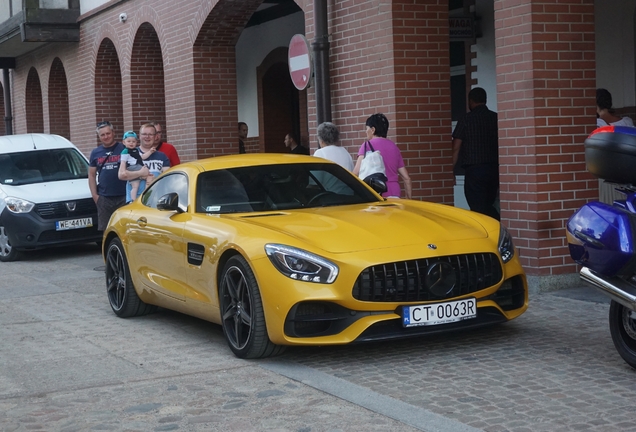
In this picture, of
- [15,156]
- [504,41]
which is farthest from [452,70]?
[15,156]

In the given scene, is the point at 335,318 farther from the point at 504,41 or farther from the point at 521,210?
the point at 504,41

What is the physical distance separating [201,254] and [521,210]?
326cm

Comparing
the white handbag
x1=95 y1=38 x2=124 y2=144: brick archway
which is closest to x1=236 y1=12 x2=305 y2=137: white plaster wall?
x1=95 y1=38 x2=124 y2=144: brick archway

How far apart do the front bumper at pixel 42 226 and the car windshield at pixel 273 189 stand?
271 inches

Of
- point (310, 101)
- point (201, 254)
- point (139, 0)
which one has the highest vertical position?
point (139, 0)

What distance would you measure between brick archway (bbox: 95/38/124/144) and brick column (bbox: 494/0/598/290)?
→ 1314cm

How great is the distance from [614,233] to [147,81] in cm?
1427

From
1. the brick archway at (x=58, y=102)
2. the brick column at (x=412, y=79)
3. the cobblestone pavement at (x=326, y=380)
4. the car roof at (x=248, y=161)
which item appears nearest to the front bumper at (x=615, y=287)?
the cobblestone pavement at (x=326, y=380)

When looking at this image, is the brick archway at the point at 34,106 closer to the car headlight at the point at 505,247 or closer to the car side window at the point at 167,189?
the car side window at the point at 167,189

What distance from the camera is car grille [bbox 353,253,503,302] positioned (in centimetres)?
650

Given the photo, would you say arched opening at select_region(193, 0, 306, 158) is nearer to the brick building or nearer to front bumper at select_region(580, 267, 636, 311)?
the brick building

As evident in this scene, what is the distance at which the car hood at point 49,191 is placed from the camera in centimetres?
1442

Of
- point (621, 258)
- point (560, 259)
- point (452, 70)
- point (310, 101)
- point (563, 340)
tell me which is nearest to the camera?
point (621, 258)

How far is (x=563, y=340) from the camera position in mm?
7047
